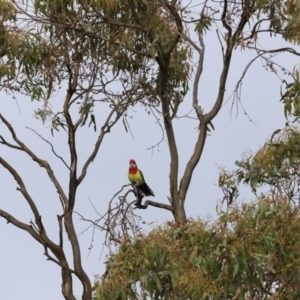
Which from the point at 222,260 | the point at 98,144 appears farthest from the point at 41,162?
the point at 222,260

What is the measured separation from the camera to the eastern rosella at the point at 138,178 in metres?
8.30

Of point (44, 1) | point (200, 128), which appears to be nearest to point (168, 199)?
point (200, 128)

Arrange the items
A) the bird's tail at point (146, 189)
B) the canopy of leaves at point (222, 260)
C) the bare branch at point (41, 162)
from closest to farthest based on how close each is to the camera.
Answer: the canopy of leaves at point (222, 260) < the bird's tail at point (146, 189) < the bare branch at point (41, 162)

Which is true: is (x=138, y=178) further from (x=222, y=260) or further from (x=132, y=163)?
(x=222, y=260)

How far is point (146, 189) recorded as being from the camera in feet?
27.6

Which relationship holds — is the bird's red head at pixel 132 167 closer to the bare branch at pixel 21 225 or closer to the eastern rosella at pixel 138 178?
the eastern rosella at pixel 138 178

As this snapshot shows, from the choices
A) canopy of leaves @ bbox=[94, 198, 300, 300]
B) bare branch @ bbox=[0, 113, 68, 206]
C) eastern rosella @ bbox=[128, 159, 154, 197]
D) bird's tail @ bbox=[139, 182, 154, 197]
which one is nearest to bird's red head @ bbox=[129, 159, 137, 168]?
eastern rosella @ bbox=[128, 159, 154, 197]

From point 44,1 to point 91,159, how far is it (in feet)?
6.41

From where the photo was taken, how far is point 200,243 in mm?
5863

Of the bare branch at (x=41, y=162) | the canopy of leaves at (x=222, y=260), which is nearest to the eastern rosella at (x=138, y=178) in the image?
the bare branch at (x=41, y=162)

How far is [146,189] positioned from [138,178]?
234 millimetres

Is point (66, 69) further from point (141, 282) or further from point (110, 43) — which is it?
point (141, 282)

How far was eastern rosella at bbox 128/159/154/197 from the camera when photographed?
830 cm

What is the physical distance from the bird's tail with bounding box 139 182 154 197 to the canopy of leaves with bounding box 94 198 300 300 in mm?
2360
